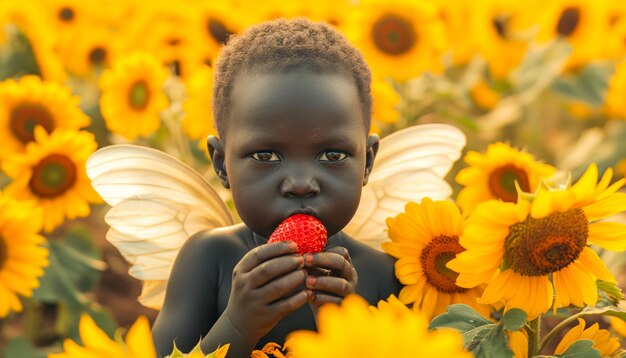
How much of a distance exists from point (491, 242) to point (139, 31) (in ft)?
8.18

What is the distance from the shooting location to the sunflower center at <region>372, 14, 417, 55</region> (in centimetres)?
295

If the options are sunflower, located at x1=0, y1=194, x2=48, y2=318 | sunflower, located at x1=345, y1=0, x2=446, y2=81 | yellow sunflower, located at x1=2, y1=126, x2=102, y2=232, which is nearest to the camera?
sunflower, located at x1=0, y1=194, x2=48, y2=318

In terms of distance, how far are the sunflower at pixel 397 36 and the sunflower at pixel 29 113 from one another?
89 centimetres

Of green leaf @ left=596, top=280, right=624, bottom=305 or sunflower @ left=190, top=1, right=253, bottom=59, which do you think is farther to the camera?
sunflower @ left=190, top=1, right=253, bottom=59

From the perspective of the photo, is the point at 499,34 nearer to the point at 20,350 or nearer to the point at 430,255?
the point at 20,350

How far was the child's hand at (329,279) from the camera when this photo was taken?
4.25 ft

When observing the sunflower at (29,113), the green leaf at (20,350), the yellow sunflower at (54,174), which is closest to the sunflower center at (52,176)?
the yellow sunflower at (54,174)

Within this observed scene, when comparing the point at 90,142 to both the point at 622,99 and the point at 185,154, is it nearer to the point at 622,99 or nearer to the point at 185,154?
the point at 185,154

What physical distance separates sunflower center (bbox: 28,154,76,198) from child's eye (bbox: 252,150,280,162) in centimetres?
98

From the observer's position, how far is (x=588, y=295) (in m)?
1.39

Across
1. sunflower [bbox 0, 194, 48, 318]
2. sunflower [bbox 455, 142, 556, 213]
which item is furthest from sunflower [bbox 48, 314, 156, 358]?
sunflower [bbox 455, 142, 556, 213]

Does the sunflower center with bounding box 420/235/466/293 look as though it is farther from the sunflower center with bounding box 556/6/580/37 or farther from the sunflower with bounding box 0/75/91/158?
the sunflower center with bounding box 556/6/580/37

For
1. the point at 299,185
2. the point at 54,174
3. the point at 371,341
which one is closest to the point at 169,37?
the point at 54,174

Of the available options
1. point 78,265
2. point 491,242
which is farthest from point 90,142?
point 491,242
